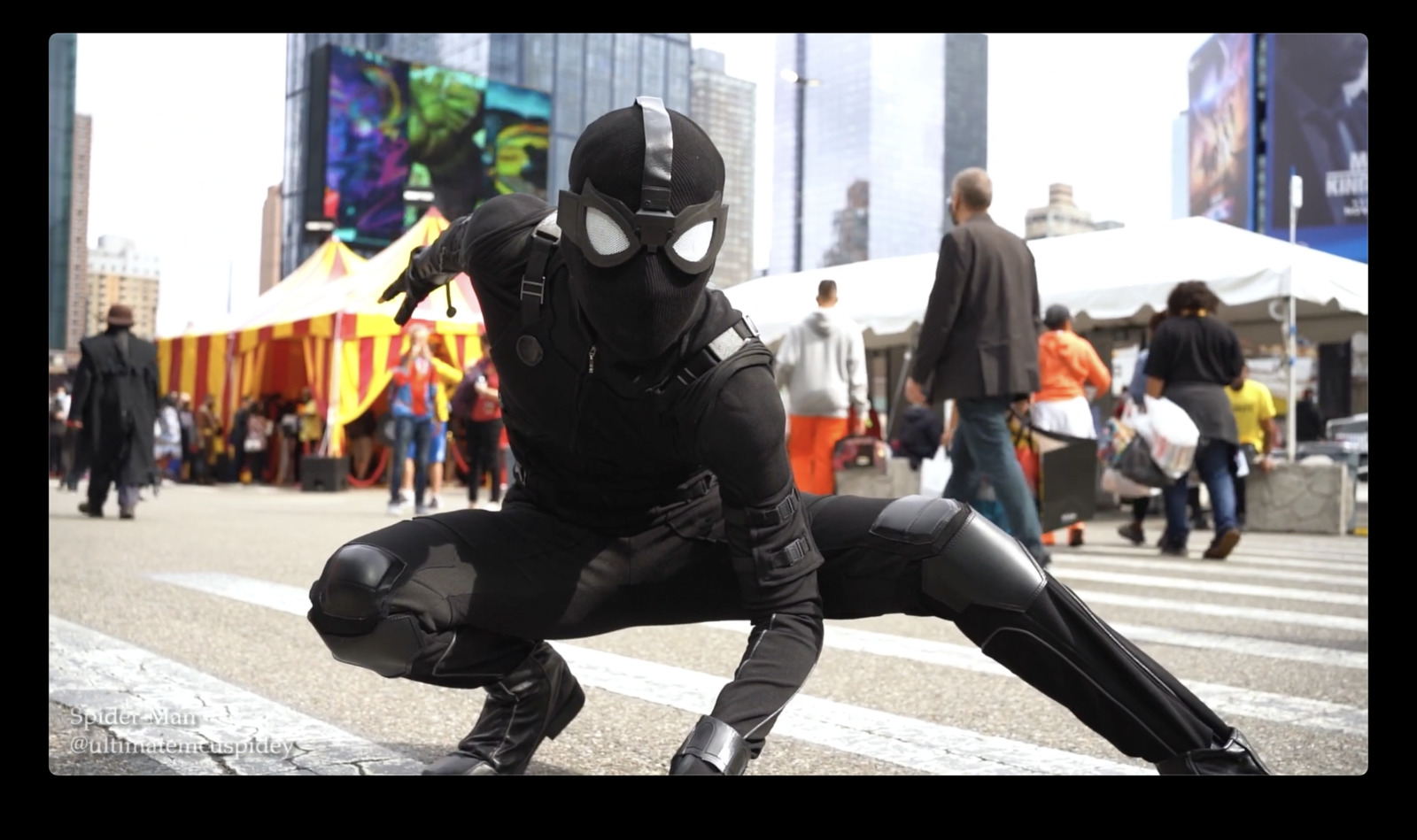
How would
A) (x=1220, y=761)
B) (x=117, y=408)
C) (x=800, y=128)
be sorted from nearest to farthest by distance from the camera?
(x=1220, y=761) → (x=800, y=128) → (x=117, y=408)

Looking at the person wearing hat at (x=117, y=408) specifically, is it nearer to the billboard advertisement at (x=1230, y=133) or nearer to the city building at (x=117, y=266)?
the city building at (x=117, y=266)

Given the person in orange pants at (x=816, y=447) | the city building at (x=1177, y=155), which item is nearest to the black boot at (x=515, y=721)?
the city building at (x=1177, y=155)

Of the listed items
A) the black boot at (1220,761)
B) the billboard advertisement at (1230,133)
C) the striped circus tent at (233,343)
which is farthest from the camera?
the billboard advertisement at (1230,133)

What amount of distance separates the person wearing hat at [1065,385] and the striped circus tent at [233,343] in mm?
13024

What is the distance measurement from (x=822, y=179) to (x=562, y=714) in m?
3.09

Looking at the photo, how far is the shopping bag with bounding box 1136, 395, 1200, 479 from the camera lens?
25.2ft

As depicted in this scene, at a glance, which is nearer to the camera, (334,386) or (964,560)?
(964,560)

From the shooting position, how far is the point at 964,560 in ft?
7.12

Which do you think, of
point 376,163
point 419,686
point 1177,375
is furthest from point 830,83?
point 376,163

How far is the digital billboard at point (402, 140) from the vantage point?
47.5 metres

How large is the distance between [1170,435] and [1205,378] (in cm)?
46

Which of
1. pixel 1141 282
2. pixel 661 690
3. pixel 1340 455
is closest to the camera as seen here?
pixel 661 690

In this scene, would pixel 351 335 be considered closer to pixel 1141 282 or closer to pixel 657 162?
pixel 1141 282

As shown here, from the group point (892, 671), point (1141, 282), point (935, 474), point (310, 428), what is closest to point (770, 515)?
point (892, 671)
